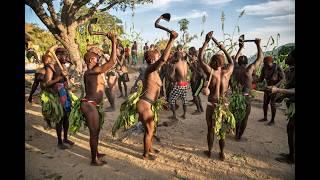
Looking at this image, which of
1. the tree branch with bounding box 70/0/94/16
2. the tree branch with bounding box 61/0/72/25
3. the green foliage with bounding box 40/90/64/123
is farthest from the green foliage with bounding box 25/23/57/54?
the green foliage with bounding box 40/90/64/123

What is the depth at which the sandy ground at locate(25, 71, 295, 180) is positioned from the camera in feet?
15.1

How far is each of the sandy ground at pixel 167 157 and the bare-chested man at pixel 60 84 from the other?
418 mm

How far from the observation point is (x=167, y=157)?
17.2 feet

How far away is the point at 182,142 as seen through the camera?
6.00 meters

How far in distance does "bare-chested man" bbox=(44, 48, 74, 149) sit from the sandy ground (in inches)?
16.5

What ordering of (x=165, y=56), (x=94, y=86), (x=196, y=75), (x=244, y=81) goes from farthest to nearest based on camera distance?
(x=196, y=75)
(x=244, y=81)
(x=94, y=86)
(x=165, y=56)

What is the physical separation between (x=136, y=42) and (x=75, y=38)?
4.26 m

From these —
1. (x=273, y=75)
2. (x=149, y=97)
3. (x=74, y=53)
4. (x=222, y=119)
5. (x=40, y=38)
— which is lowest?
(x=222, y=119)

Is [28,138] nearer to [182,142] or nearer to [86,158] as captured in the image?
[86,158]

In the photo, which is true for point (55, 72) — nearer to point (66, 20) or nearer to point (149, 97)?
point (149, 97)

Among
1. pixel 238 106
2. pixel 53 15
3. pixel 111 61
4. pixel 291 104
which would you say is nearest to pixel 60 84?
pixel 111 61

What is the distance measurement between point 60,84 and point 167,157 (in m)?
2.44

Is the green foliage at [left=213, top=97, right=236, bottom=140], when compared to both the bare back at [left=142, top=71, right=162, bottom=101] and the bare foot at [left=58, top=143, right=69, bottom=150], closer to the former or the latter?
the bare back at [left=142, top=71, right=162, bottom=101]
